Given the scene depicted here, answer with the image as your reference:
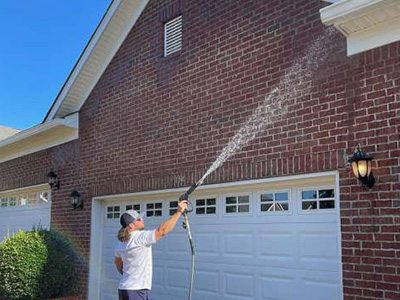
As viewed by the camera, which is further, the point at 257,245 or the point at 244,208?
the point at 244,208

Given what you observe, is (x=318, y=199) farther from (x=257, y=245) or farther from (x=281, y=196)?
(x=257, y=245)

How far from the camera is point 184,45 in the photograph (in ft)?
30.0

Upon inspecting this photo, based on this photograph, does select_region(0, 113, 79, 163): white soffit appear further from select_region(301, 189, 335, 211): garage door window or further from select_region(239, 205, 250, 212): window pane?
select_region(301, 189, 335, 211): garage door window

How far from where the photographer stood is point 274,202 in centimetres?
737

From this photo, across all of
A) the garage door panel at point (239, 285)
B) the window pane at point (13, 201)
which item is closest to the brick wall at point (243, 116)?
the garage door panel at point (239, 285)

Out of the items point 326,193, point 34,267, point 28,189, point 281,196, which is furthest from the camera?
point 28,189

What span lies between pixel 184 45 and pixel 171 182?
96.3 inches

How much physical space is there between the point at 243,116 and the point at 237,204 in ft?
4.50

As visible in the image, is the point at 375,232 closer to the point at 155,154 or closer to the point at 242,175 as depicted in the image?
the point at 242,175

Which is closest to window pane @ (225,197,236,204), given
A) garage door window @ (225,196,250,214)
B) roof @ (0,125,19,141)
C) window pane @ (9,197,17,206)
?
garage door window @ (225,196,250,214)

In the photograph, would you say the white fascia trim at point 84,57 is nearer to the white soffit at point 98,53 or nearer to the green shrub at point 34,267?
the white soffit at point 98,53

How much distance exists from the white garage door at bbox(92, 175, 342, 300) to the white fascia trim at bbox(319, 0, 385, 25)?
82.1 inches

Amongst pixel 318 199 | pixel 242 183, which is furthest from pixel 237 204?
pixel 318 199

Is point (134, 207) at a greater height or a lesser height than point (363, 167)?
lesser
